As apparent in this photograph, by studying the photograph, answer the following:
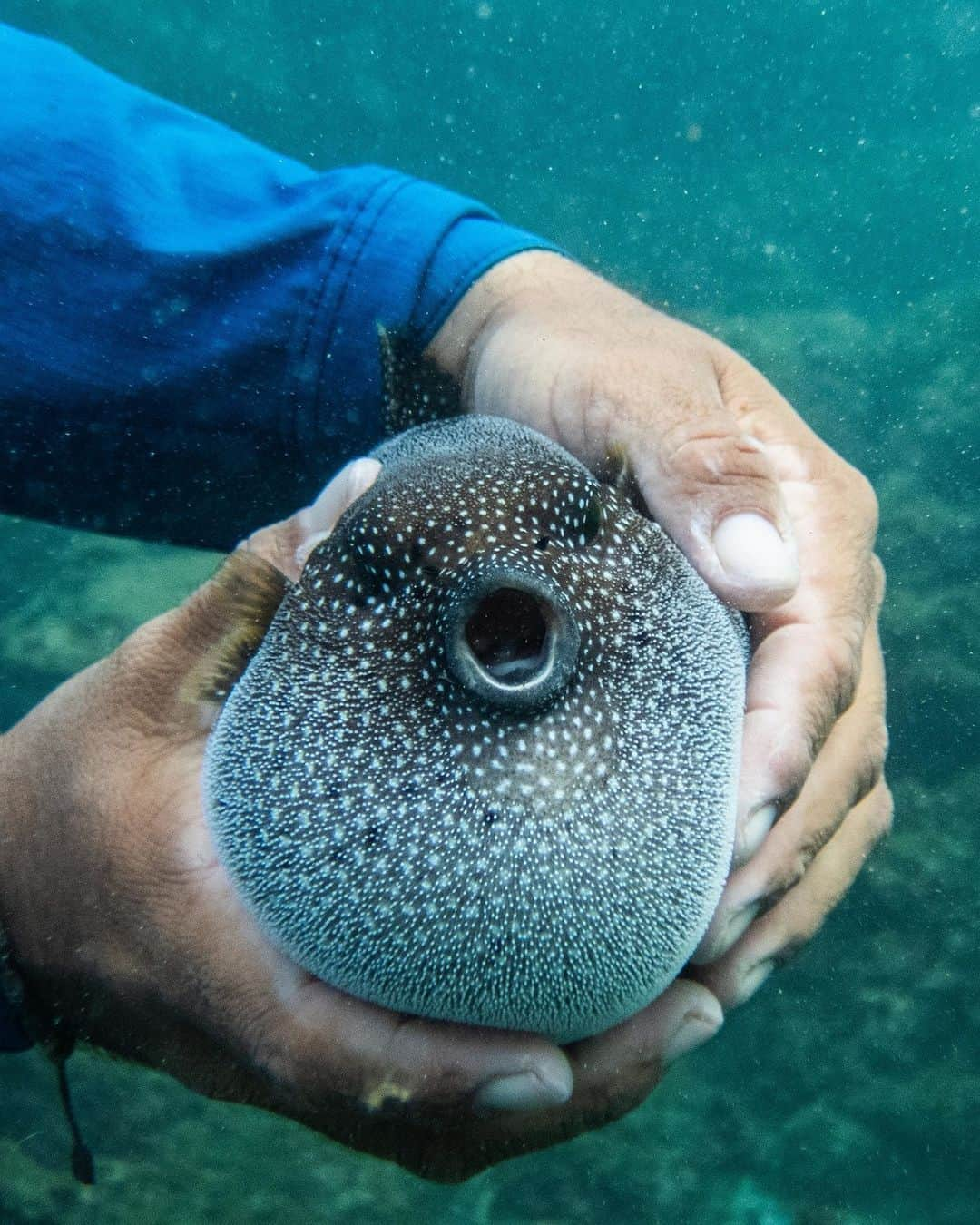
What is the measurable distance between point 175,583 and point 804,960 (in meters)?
8.09

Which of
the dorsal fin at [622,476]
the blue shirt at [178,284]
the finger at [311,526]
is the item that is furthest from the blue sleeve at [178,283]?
the finger at [311,526]

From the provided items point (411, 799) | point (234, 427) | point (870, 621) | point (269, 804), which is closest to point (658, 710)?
point (411, 799)

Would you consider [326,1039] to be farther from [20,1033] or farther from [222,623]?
[20,1033]

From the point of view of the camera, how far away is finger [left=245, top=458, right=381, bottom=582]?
4.89ft

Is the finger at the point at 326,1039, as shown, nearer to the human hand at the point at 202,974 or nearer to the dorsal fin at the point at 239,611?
the human hand at the point at 202,974

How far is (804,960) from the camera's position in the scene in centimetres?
651

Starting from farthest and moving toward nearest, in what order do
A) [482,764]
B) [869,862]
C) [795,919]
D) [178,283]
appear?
[869,862], [178,283], [795,919], [482,764]

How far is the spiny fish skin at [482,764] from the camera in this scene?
111cm

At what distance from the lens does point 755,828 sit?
1434 mm

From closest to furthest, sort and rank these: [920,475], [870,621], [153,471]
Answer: [870,621] < [153,471] < [920,475]

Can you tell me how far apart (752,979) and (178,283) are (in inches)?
91.7

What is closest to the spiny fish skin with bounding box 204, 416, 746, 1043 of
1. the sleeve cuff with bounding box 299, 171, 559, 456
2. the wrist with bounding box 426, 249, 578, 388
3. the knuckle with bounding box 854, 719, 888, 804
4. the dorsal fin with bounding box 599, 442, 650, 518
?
the dorsal fin with bounding box 599, 442, 650, 518

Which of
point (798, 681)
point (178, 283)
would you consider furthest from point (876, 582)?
point (178, 283)

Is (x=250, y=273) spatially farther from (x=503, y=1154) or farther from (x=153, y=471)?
(x=503, y=1154)
